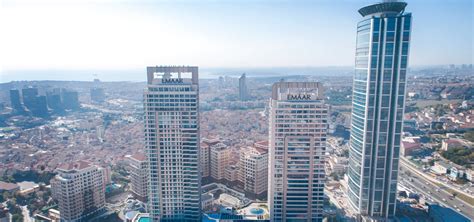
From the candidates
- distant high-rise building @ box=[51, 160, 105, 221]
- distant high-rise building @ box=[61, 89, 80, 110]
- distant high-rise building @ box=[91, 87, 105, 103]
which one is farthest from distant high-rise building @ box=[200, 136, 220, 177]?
distant high-rise building @ box=[91, 87, 105, 103]

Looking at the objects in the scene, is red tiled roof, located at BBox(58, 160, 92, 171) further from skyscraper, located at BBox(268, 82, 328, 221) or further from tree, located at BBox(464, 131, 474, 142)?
tree, located at BBox(464, 131, 474, 142)

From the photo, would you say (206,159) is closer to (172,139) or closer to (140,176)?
(140,176)

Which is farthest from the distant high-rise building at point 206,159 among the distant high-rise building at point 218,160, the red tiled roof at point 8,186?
the red tiled roof at point 8,186

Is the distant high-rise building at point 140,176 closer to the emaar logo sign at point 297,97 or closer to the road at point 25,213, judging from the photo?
the road at point 25,213

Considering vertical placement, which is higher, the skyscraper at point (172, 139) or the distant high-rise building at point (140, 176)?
the skyscraper at point (172, 139)

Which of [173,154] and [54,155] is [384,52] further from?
[54,155]

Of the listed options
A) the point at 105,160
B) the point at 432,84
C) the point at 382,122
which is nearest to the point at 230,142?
the point at 105,160
